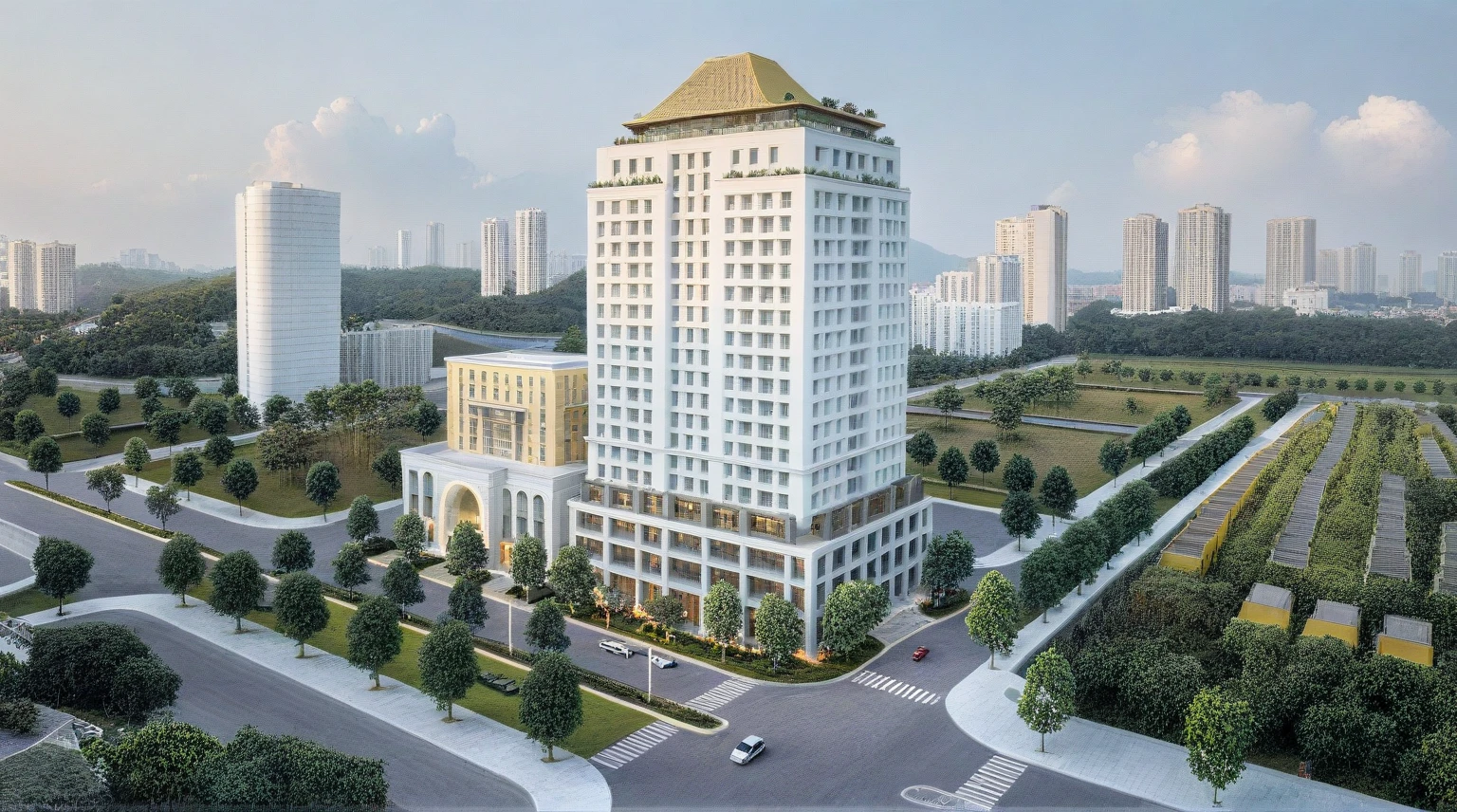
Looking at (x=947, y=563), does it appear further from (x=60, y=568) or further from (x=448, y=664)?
(x=60, y=568)

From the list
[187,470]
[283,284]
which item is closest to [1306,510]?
[187,470]

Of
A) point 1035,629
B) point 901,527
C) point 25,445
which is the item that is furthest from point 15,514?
point 1035,629

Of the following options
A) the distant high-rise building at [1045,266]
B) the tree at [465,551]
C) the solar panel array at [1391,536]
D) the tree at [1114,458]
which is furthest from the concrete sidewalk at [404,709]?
the distant high-rise building at [1045,266]

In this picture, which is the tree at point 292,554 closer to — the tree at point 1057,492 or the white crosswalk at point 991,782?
the white crosswalk at point 991,782

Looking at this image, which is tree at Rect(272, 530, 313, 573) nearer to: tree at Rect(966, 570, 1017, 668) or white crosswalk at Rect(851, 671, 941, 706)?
white crosswalk at Rect(851, 671, 941, 706)

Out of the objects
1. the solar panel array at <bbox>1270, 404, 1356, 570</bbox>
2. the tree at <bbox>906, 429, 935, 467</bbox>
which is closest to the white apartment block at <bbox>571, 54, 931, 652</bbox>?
the solar panel array at <bbox>1270, 404, 1356, 570</bbox>

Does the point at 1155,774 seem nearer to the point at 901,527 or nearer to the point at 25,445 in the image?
A: the point at 901,527
